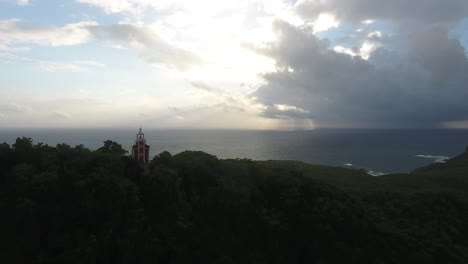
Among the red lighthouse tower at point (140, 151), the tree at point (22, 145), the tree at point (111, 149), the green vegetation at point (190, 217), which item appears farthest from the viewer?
the tree at point (111, 149)

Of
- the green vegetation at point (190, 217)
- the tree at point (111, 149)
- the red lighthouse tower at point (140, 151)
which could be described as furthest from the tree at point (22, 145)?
the red lighthouse tower at point (140, 151)

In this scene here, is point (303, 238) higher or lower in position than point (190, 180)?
lower

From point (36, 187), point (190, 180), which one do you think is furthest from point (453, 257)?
point (36, 187)

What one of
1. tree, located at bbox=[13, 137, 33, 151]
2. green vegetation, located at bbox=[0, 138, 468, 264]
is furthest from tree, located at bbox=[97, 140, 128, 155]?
tree, located at bbox=[13, 137, 33, 151]

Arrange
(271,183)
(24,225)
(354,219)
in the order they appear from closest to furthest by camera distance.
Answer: (24,225), (354,219), (271,183)

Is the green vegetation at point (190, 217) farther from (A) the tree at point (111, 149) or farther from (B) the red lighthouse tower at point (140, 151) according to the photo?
(B) the red lighthouse tower at point (140, 151)

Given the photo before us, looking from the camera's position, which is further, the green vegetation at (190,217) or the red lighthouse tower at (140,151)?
the red lighthouse tower at (140,151)

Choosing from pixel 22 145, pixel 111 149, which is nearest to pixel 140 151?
pixel 111 149

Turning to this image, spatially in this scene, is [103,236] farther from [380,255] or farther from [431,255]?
[431,255]
